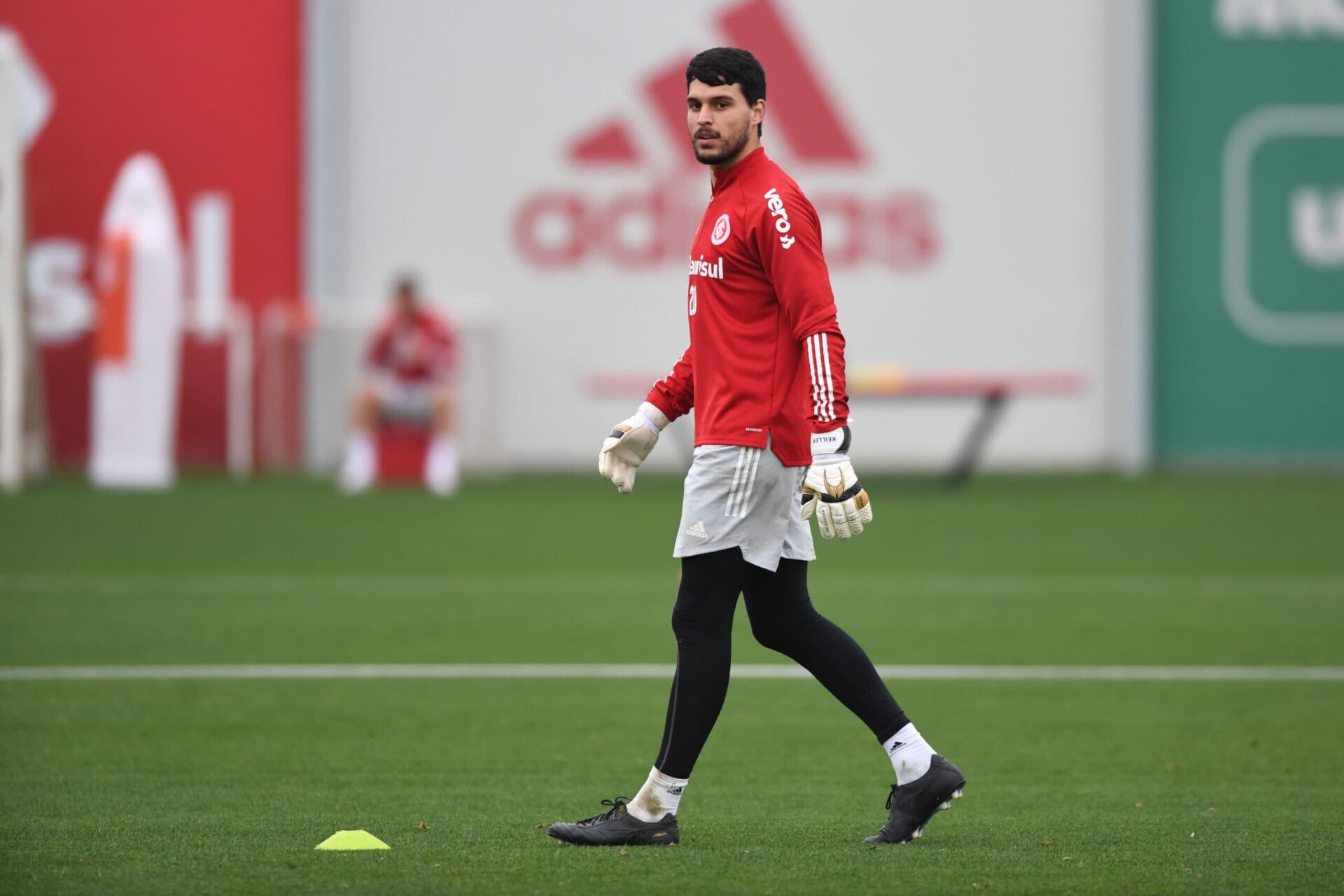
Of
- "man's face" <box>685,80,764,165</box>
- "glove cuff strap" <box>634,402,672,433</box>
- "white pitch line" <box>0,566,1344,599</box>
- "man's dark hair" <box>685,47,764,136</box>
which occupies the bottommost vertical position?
"white pitch line" <box>0,566,1344,599</box>

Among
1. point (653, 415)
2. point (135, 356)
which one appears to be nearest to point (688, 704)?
point (653, 415)

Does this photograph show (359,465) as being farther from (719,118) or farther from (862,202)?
(719,118)

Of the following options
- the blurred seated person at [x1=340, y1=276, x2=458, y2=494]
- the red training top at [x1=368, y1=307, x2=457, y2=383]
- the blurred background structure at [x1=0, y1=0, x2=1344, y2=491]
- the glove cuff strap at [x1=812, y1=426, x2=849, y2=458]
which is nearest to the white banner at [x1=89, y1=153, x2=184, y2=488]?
the blurred seated person at [x1=340, y1=276, x2=458, y2=494]

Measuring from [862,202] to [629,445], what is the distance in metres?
16.9

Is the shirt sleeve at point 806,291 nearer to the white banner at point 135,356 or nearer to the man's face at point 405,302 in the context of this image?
the man's face at point 405,302

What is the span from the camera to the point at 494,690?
26.1 feet

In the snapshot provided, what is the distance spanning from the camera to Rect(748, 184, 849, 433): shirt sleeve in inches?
190

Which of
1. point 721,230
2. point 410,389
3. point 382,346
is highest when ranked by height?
A: point 721,230

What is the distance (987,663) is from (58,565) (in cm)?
636

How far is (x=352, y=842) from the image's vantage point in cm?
501

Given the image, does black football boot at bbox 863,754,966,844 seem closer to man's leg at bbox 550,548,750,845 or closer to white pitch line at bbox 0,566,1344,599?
man's leg at bbox 550,548,750,845

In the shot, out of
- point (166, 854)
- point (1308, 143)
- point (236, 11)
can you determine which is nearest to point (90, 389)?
point (236, 11)

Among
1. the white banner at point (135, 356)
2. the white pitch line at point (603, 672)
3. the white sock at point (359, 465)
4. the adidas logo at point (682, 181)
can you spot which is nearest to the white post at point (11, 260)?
the white banner at point (135, 356)

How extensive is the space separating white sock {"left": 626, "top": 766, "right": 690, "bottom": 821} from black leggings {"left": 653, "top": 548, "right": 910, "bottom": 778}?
0.02 m
